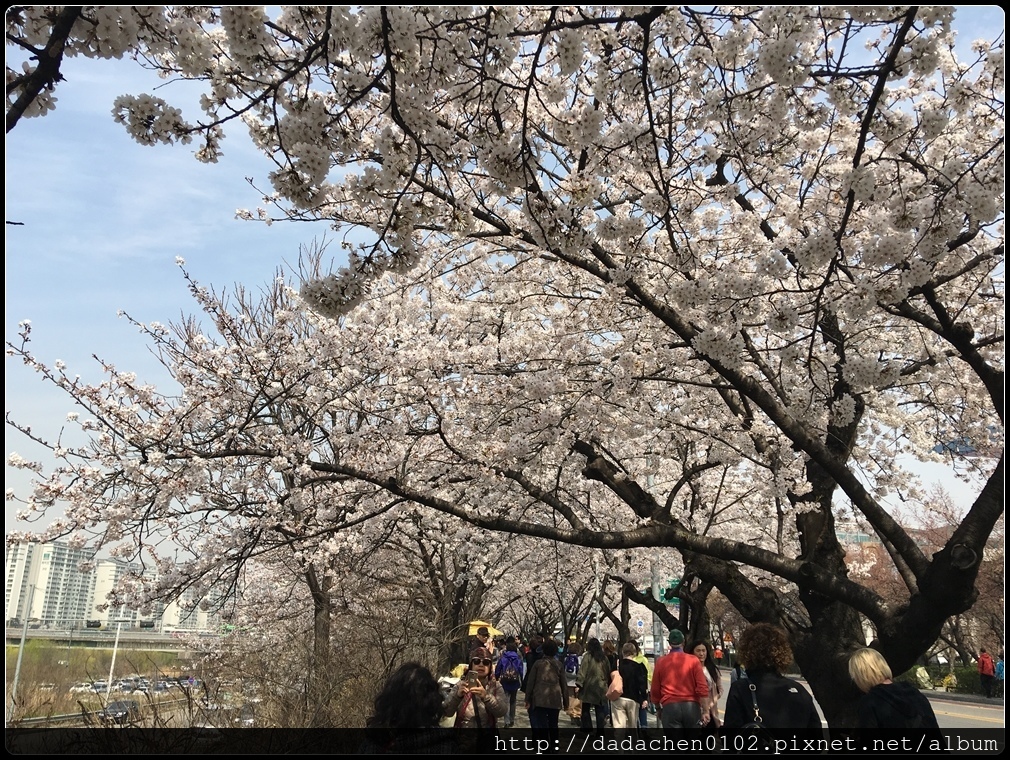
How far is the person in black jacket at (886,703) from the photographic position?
3.40 metres

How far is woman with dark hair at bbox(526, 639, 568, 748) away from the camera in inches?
322

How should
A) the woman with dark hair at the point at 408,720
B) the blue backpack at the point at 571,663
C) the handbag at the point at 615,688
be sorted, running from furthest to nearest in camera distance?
1. the blue backpack at the point at 571,663
2. the handbag at the point at 615,688
3. the woman with dark hair at the point at 408,720

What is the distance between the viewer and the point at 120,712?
5.53m

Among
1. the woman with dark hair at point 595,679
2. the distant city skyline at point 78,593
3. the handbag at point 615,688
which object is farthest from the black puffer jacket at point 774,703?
the woman with dark hair at point 595,679

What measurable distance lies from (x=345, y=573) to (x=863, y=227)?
26.8 ft

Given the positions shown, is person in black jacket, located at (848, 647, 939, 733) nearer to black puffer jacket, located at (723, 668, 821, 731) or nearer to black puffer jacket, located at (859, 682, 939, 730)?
black puffer jacket, located at (859, 682, 939, 730)

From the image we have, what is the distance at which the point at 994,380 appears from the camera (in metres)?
5.83

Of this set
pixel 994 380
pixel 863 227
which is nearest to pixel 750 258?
pixel 863 227

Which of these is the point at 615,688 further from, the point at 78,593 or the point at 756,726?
the point at 78,593

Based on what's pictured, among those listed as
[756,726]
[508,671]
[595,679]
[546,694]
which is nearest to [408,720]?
[756,726]

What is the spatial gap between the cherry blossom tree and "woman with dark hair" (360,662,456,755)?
211cm

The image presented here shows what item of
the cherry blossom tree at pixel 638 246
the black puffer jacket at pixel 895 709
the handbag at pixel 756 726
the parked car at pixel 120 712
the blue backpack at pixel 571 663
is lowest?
the blue backpack at pixel 571 663

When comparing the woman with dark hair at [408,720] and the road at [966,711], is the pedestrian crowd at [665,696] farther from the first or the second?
the road at [966,711]

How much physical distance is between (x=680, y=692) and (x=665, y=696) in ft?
0.50
